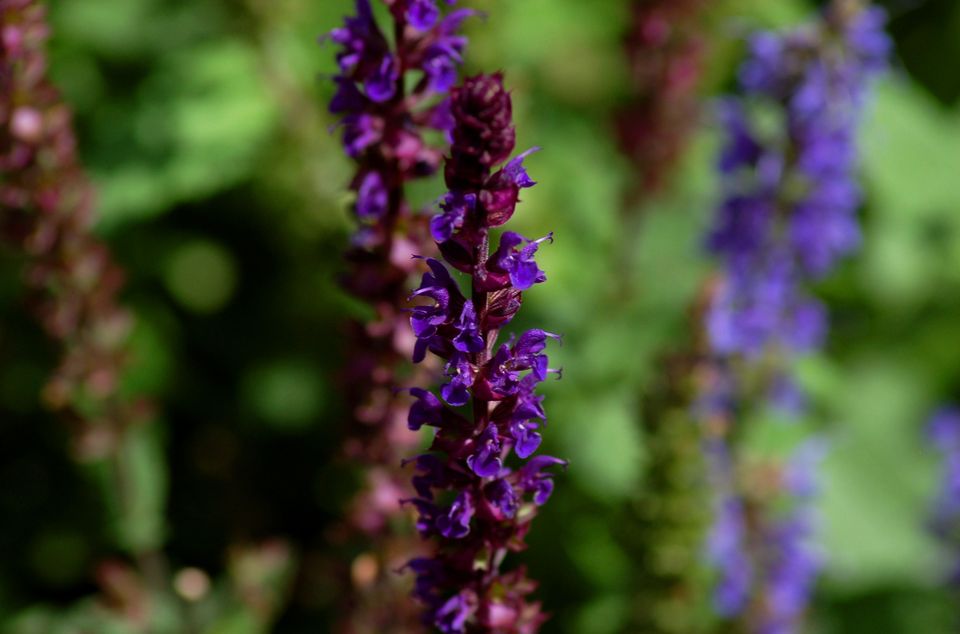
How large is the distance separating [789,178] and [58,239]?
252cm

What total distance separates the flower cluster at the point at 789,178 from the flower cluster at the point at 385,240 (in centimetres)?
127

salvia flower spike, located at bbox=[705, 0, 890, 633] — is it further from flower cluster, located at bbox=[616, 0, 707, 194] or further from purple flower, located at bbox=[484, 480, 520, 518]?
purple flower, located at bbox=[484, 480, 520, 518]

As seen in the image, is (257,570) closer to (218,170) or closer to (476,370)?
(218,170)

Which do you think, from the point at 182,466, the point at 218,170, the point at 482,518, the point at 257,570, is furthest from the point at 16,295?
the point at 482,518

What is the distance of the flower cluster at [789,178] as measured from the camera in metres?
3.79

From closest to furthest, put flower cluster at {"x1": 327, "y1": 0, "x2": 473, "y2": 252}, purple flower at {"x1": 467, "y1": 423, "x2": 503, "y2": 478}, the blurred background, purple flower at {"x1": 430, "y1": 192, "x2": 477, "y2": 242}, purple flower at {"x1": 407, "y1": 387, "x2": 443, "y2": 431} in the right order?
purple flower at {"x1": 430, "y1": 192, "x2": 477, "y2": 242} < purple flower at {"x1": 467, "y1": 423, "x2": 503, "y2": 478} < purple flower at {"x1": 407, "y1": 387, "x2": 443, "y2": 431} < flower cluster at {"x1": 327, "y1": 0, "x2": 473, "y2": 252} < the blurred background

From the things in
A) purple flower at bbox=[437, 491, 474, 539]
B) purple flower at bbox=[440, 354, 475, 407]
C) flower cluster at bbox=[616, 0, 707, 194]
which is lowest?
purple flower at bbox=[437, 491, 474, 539]

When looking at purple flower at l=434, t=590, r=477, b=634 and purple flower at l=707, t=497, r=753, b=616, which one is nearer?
purple flower at l=434, t=590, r=477, b=634

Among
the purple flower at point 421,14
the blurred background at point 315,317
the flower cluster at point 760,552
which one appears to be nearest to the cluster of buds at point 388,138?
the purple flower at point 421,14

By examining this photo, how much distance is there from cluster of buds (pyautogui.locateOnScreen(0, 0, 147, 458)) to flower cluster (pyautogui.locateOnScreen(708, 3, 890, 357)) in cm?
199

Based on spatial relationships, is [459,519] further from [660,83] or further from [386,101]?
[660,83]

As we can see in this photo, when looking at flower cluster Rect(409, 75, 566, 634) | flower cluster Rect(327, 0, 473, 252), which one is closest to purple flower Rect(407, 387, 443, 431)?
flower cluster Rect(409, 75, 566, 634)

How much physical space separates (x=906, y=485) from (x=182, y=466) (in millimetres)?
3752

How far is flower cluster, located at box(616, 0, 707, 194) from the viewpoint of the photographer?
4711 mm
